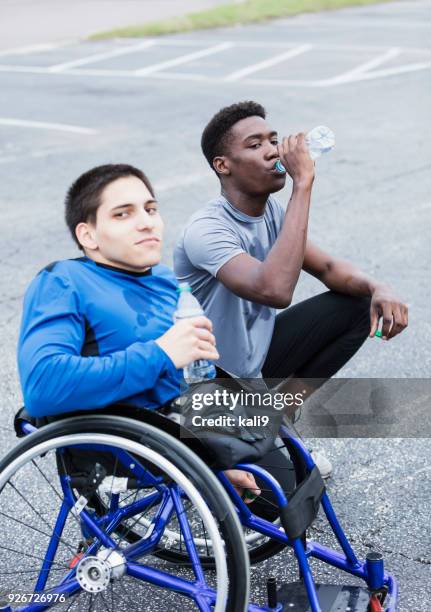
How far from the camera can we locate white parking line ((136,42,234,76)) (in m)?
15.0

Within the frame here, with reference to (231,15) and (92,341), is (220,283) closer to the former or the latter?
(92,341)

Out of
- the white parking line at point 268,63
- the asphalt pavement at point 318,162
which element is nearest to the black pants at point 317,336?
the asphalt pavement at point 318,162

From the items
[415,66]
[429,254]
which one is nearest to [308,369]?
[429,254]

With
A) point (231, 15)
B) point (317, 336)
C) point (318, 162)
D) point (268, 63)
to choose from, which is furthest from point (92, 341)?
point (231, 15)

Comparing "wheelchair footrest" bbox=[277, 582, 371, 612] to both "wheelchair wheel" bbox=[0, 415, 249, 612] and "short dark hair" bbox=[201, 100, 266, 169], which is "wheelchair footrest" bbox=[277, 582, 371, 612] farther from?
"short dark hair" bbox=[201, 100, 266, 169]

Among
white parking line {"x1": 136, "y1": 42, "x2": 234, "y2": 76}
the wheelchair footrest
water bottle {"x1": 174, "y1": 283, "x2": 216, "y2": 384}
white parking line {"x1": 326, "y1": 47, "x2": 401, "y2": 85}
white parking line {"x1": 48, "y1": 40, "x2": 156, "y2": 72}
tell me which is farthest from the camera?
white parking line {"x1": 48, "y1": 40, "x2": 156, "y2": 72}

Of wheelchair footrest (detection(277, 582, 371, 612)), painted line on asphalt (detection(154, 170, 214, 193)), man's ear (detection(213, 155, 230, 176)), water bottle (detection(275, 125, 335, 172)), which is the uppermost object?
painted line on asphalt (detection(154, 170, 214, 193))

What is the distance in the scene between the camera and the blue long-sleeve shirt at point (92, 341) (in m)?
2.64

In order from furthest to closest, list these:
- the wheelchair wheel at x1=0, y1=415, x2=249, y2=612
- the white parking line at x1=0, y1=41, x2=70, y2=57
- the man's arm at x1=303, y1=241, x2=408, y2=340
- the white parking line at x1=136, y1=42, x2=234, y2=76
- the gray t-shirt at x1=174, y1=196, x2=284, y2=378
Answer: the white parking line at x1=0, y1=41, x2=70, y2=57
the white parking line at x1=136, y1=42, x2=234, y2=76
the man's arm at x1=303, y1=241, x2=408, y2=340
the gray t-shirt at x1=174, y1=196, x2=284, y2=378
the wheelchair wheel at x1=0, y1=415, x2=249, y2=612

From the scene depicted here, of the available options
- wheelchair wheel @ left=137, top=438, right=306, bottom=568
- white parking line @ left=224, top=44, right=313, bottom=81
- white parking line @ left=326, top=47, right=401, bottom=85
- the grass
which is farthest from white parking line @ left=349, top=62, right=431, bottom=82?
wheelchair wheel @ left=137, top=438, right=306, bottom=568

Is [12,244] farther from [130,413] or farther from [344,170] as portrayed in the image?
[130,413]

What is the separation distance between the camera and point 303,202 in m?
3.32

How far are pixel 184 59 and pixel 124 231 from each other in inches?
539

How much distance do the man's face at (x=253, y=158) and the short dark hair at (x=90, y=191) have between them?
2.19 ft
